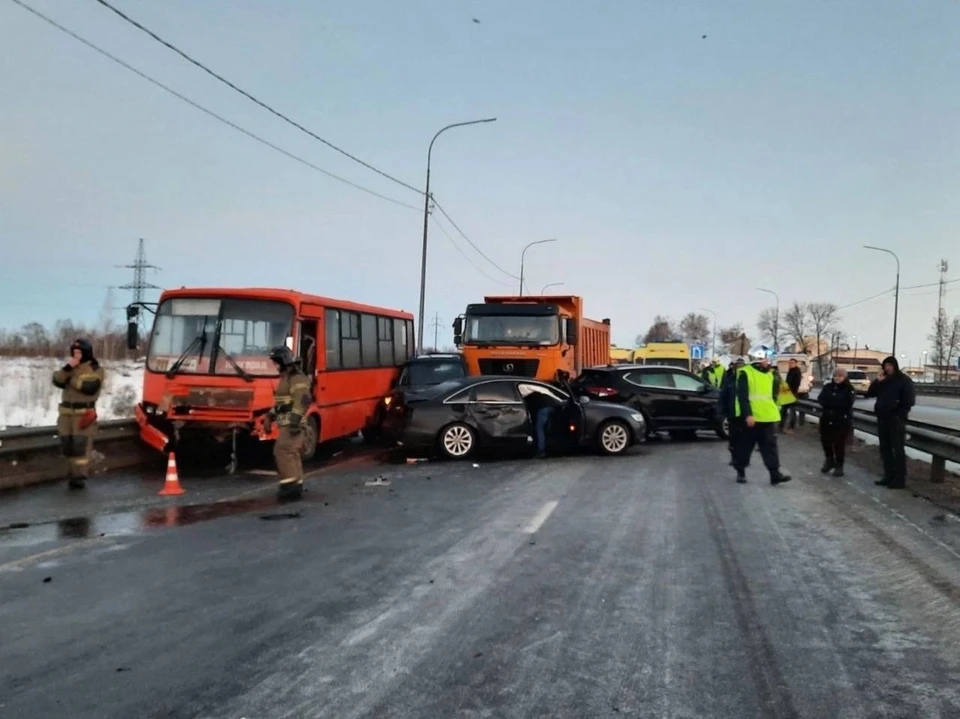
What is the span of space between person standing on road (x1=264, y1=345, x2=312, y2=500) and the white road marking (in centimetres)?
298

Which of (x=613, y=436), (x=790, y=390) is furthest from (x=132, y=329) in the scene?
(x=790, y=390)

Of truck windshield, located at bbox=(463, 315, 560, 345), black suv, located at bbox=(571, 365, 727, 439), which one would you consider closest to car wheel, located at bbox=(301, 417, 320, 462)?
black suv, located at bbox=(571, 365, 727, 439)

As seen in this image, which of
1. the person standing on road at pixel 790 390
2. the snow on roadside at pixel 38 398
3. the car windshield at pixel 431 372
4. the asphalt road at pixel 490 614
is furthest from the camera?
the snow on roadside at pixel 38 398

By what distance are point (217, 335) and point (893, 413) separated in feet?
31.9

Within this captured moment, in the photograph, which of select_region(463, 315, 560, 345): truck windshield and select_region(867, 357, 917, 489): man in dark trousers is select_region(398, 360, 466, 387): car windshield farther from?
select_region(867, 357, 917, 489): man in dark trousers

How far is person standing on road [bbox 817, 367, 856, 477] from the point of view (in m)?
13.3

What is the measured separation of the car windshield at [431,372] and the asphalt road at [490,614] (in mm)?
8628

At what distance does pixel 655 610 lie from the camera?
231 inches

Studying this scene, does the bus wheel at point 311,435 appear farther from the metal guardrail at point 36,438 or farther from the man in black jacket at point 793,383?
the man in black jacket at point 793,383

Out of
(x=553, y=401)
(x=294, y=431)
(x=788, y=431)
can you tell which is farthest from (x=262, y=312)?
(x=788, y=431)

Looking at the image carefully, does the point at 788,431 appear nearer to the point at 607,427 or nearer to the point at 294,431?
the point at 607,427

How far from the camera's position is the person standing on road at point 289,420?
10414 mm

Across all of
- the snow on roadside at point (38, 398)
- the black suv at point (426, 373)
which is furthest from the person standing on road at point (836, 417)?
the snow on roadside at point (38, 398)

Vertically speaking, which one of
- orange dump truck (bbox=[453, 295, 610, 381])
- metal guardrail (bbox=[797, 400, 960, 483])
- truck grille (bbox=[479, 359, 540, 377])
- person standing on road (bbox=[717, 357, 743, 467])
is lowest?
metal guardrail (bbox=[797, 400, 960, 483])
